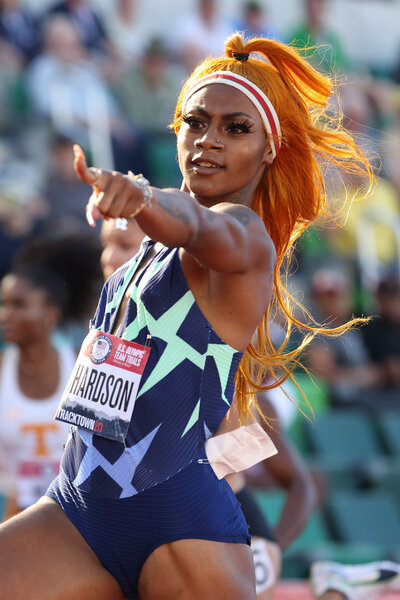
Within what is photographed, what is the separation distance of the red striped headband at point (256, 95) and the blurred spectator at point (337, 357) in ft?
15.4

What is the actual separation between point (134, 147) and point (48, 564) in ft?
21.7

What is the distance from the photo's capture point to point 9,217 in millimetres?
7008

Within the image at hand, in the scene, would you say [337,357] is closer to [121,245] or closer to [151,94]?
[151,94]

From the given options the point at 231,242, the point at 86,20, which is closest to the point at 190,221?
the point at 231,242

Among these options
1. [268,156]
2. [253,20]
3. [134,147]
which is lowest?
[268,156]

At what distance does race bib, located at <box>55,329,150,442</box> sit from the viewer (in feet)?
8.21

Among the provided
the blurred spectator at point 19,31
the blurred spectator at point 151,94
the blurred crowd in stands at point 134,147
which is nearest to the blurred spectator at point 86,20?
the blurred crowd in stands at point 134,147

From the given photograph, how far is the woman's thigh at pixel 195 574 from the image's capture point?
2.43 meters

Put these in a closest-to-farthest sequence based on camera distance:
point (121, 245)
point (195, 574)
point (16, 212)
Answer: point (195, 574)
point (121, 245)
point (16, 212)

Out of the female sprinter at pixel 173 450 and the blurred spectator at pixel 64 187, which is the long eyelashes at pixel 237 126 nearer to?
the female sprinter at pixel 173 450

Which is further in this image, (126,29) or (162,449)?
(126,29)

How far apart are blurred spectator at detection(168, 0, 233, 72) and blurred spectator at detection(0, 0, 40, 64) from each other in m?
1.63

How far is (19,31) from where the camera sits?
8.73 meters

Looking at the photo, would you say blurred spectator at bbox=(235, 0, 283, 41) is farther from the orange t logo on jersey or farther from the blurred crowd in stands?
the orange t logo on jersey
